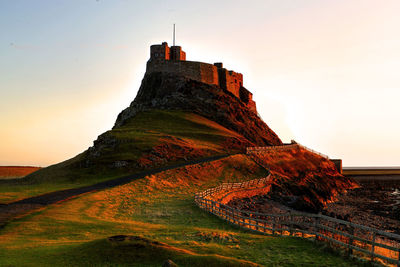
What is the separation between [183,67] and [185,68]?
804mm

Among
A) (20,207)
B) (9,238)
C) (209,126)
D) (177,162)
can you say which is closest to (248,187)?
(177,162)

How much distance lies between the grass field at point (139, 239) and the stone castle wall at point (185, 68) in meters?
81.8

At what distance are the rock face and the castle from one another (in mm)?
2689

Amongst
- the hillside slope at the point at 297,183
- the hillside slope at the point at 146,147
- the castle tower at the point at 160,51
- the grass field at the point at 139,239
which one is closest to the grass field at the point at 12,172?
the hillside slope at the point at 146,147

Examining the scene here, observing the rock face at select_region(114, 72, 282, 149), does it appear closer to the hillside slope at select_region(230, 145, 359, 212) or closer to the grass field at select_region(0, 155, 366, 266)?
the hillside slope at select_region(230, 145, 359, 212)

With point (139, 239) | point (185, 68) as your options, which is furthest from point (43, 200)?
point (185, 68)

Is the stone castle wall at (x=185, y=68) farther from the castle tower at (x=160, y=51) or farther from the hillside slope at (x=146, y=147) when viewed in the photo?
the hillside slope at (x=146, y=147)

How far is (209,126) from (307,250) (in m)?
82.3

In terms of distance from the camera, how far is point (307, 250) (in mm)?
18906

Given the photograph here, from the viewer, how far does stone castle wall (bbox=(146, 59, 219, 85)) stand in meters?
121

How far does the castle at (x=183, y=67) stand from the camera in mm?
121625

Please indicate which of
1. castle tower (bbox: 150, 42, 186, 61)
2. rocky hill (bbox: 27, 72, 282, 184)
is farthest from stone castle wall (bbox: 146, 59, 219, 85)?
rocky hill (bbox: 27, 72, 282, 184)

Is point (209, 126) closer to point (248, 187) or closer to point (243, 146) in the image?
point (243, 146)

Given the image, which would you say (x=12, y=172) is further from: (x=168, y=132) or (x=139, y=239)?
(x=139, y=239)
